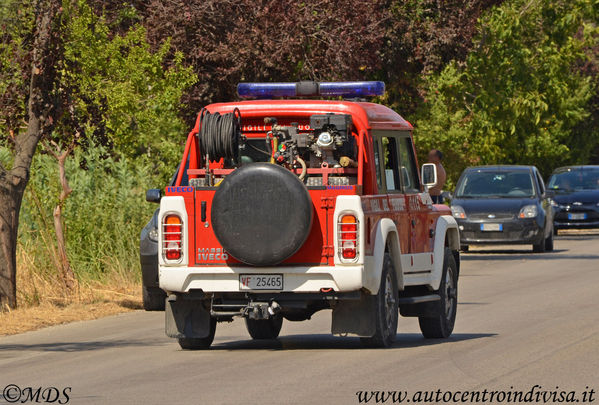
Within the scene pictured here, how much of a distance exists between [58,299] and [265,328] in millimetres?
4970

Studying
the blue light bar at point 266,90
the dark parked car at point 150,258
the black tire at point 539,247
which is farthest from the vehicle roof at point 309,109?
the black tire at point 539,247

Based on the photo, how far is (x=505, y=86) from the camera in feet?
117

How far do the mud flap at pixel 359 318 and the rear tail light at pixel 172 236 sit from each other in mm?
1571

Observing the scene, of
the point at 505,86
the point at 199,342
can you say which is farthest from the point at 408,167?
the point at 505,86

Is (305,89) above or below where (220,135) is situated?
above

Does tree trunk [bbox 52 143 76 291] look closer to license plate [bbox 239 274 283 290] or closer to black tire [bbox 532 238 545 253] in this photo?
license plate [bbox 239 274 283 290]

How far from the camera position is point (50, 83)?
18.7 m

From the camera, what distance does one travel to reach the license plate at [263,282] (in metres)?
13.2

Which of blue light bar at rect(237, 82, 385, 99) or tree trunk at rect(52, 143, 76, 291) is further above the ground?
blue light bar at rect(237, 82, 385, 99)

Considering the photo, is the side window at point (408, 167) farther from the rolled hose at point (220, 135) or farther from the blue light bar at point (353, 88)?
the rolled hose at point (220, 135)

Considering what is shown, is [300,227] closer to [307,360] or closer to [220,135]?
[307,360]

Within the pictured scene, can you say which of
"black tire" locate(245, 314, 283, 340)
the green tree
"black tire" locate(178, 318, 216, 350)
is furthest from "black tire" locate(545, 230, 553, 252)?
"black tire" locate(178, 318, 216, 350)

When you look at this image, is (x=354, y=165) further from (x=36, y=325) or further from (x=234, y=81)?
(x=234, y=81)

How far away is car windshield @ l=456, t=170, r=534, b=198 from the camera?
31766 millimetres
